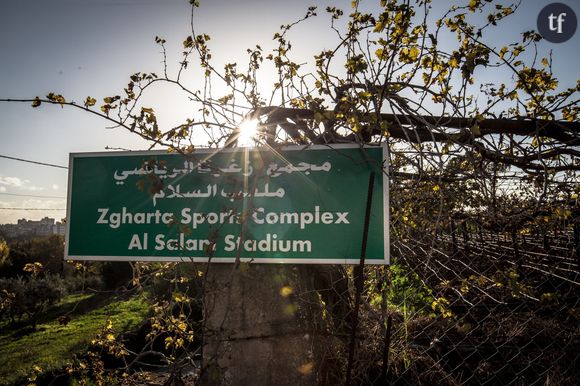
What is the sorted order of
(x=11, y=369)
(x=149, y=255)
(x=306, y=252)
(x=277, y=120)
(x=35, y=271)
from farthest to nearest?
(x=11, y=369)
(x=35, y=271)
(x=277, y=120)
(x=149, y=255)
(x=306, y=252)

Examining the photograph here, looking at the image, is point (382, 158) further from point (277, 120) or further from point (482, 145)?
point (482, 145)

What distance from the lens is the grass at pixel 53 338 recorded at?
362 inches

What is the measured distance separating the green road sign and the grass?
6.77 m

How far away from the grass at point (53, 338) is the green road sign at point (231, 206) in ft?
22.2

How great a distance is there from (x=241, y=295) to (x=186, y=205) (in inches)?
19.3

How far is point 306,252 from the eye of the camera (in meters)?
1.61

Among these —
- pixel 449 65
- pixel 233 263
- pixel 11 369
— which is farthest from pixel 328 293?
pixel 11 369

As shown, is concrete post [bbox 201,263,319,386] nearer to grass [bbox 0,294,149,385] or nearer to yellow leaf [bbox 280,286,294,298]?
yellow leaf [bbox 280,286,294,298]

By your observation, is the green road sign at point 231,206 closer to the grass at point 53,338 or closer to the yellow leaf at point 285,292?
the yellow leaf at point 285,292

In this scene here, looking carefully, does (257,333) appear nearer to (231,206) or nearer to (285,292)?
(285,292)

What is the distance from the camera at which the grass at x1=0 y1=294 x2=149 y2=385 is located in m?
9.21

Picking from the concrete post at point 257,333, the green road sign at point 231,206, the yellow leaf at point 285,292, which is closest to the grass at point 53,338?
the green road sign at point 231,206

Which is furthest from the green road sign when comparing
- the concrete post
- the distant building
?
the distant building

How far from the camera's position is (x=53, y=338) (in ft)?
41.6
